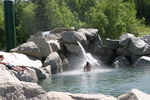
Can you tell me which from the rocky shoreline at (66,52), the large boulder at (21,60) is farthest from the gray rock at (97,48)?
the large boulder at (21,60)

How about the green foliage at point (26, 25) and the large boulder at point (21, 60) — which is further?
the green foliage at point (26, 25)

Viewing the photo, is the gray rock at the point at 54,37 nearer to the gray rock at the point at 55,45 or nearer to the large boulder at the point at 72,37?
the large boulder at the point at 72,37

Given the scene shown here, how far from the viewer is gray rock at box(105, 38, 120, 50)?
27.5m

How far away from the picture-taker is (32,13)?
4081cm

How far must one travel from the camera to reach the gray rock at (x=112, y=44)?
27453 millimetres

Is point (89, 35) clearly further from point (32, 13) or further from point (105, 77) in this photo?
point (32, 13)

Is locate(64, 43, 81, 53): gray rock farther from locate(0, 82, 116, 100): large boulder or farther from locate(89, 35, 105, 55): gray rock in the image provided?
locate(0, 82, 116, 100): large boulder

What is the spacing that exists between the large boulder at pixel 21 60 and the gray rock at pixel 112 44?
27.0ft

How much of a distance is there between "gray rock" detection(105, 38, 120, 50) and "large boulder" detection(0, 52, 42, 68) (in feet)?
27.0

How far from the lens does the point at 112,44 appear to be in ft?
90.7

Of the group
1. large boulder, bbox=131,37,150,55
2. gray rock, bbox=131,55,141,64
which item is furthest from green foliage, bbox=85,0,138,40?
large boulder, bbox=131,37,150,55

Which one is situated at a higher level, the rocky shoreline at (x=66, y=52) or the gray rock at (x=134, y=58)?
the rocky shoreline at (x=66, y=52)

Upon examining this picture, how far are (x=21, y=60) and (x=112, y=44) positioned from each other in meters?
10.3

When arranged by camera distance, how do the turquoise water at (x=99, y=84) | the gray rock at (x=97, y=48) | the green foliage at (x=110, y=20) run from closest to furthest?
the turquoise water at (x=99, y=84)
the gray rock at (x=97, y=48)
the green foliage at (x=110, y=20)
